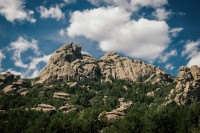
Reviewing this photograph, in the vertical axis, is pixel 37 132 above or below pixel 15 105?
below

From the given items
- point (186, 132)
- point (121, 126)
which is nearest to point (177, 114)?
point (186, 132)

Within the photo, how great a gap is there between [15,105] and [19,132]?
2409 inches

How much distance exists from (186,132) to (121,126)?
73.6ft

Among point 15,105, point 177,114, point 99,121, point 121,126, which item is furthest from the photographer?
point 15,105

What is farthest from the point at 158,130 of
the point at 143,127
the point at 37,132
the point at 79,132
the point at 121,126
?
the point at 37,132

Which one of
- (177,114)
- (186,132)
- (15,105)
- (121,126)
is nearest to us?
(186,132)

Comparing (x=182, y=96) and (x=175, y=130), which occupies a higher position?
(x=182, y=96)

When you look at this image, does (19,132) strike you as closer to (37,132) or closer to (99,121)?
(37,132)

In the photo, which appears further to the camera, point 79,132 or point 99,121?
point 99,121

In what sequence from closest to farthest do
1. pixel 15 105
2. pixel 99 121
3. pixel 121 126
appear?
pixel 121 126 < pixel 99 121 < pixel 15 105

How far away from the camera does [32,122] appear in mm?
130250

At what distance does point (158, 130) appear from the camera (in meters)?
108

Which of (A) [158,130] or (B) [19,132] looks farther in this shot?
(B) [19,132]

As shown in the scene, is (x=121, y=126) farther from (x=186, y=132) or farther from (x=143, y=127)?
(x=186, y=132)
